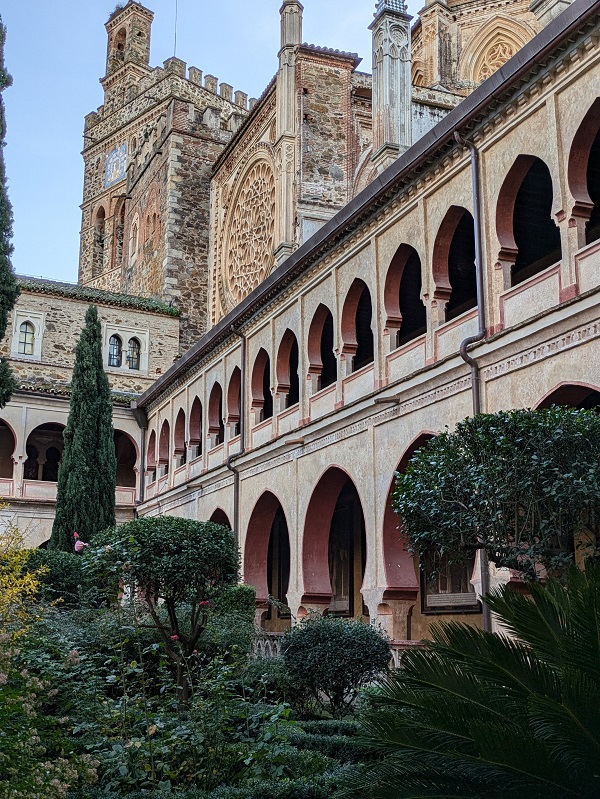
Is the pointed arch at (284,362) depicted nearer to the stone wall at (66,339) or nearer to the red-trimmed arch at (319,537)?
the red-trimmed arch at (319,537)

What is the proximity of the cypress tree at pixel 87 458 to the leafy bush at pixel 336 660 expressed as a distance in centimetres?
A: 1222

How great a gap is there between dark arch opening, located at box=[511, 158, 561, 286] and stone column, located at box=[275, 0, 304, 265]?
41.1 ft

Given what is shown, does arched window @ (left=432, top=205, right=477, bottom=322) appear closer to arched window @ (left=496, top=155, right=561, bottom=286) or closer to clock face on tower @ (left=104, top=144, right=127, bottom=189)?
arched window @ (left=496, top=155, right=561, bottom=286)

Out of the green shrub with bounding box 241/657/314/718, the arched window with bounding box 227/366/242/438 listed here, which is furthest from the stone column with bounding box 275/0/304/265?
the green shrub with bounding box 241/657/314/718

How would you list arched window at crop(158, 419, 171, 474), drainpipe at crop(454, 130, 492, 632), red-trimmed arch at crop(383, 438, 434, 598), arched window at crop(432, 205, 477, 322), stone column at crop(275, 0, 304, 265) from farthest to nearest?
arched window at crop(158, 419, 171, 474) < stone column at crop(275, 0, 304, 265) < red-trimmed arch at crop(383, 438, 434, 598) < arched window at crop(432, 205, 477, 322) < drainpipe at crop(454, 130, 492, 632)

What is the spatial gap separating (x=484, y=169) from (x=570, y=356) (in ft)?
11.0

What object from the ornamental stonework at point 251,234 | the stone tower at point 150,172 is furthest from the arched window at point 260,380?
the stone tower at point 150,172

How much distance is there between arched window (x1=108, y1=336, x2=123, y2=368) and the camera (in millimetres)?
33375

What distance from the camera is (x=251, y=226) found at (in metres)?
33.2

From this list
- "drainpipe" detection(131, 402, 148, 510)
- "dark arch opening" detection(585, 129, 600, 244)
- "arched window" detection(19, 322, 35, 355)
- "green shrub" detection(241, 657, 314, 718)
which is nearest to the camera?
"green shrub" detection(241, 657, 314, 718)

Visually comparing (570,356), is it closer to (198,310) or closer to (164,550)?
(164,550)

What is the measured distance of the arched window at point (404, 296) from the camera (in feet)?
52.1

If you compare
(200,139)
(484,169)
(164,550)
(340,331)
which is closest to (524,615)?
(164,550)

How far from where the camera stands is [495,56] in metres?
33.4
